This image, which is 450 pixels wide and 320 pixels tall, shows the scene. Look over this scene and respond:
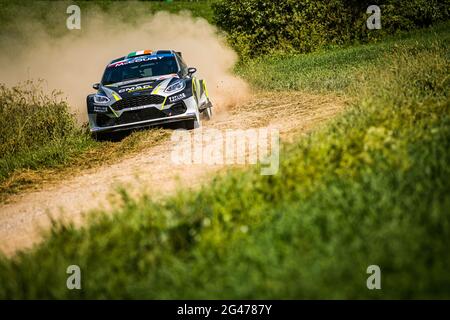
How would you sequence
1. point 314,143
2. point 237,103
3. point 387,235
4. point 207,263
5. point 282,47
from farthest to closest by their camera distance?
point 282,47
point 237,103
point 314,143
point 207,263
point 387,235

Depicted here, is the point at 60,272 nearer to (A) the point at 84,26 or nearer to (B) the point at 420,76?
(B) the point at 420,76

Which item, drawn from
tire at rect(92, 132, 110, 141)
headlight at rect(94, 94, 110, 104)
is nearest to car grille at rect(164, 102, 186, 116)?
headlight at rect(94, 94, 110, 104)

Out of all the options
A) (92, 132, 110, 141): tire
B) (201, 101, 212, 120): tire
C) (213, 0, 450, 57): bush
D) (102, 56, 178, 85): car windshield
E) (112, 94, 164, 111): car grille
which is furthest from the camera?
(213, 0, 450, 57): bush

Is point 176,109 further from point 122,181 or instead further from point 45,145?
point 122,181

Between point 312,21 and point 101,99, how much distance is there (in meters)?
20.3

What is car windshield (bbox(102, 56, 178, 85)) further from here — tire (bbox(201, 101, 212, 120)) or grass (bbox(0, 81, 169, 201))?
tire (bbox(201, 101, 212, 120))

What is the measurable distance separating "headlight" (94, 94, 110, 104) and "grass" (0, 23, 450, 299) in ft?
18.3

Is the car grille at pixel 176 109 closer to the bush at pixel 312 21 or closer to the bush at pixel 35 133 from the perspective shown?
the bush at pixel 35 133

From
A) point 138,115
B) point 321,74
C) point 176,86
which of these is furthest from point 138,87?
point 321,74

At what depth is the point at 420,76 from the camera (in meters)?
9.48

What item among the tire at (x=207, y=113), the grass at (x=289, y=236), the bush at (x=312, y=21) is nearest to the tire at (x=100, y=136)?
the tire at (x=207, y=113)

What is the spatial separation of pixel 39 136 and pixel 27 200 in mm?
3945

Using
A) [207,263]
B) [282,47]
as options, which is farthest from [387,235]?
[282,47]

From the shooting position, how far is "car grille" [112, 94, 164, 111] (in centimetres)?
1049
